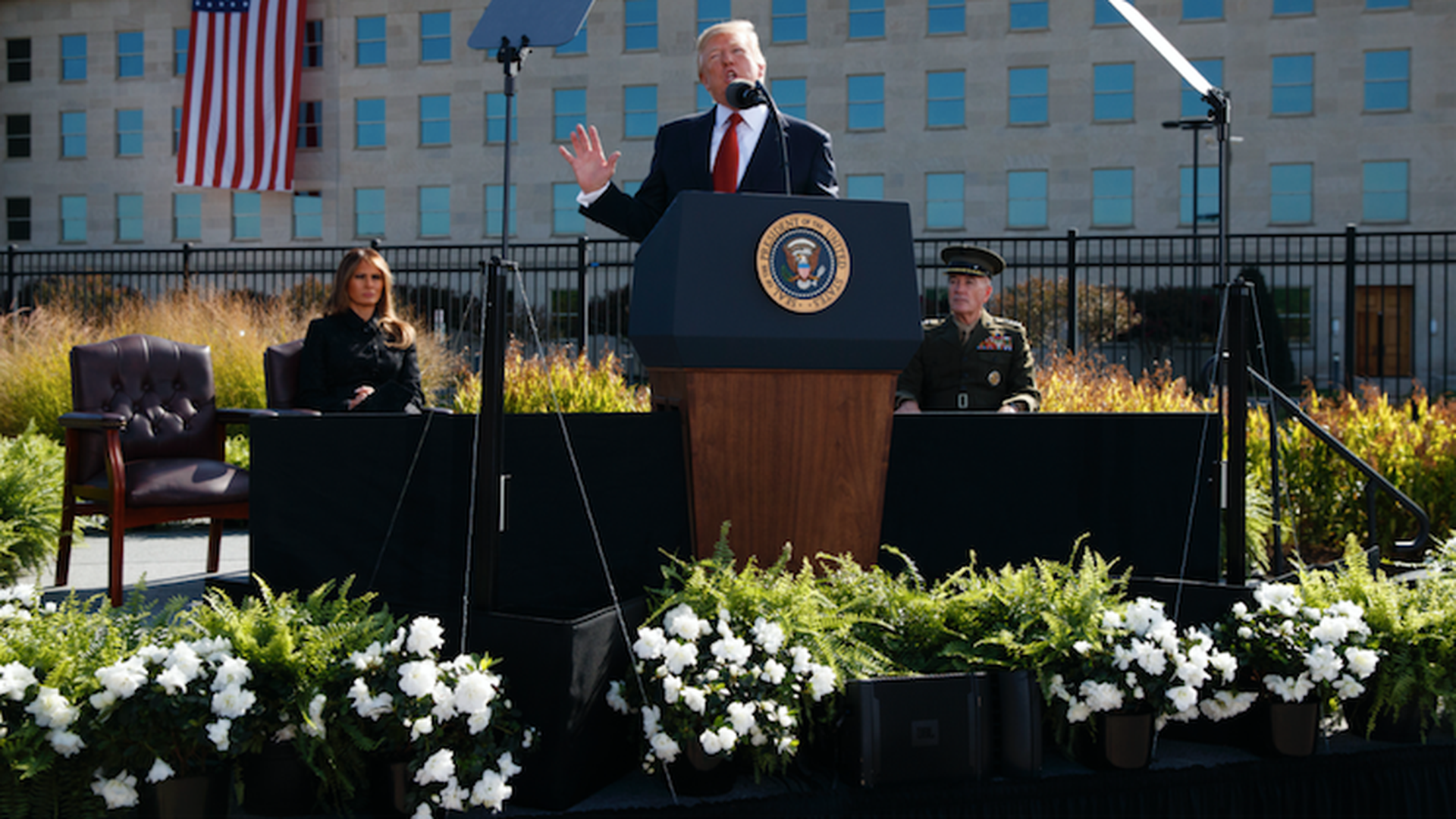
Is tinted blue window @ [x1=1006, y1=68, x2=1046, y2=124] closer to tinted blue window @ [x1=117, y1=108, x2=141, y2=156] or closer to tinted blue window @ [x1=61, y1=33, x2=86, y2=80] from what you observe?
tinted blue window @ [x1=117, y1=108, x2=141, y2=156]

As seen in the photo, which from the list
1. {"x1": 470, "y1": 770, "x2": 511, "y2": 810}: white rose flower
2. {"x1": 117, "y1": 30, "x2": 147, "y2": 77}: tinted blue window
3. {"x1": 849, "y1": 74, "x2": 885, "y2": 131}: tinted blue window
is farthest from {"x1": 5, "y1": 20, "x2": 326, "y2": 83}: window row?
{"x1": 470, "y1": 770, "x2": 511, "y2": 810}: white rose flower

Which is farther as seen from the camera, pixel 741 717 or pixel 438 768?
pixel 741 717

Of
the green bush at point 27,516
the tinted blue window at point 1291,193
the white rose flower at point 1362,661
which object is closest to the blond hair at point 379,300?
the green bush at point 27,516

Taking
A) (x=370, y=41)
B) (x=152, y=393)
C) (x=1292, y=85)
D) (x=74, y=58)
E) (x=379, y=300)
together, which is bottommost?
(x=152, y=393)

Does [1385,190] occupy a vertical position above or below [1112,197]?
above

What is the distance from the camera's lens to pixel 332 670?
2008 mm

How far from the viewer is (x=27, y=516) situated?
4.50 m

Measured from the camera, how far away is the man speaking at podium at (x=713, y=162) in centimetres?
288

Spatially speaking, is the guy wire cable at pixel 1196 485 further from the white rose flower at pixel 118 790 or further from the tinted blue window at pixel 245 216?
the tinted blue window at pixel 245 216

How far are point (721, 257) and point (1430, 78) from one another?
33.4 meters

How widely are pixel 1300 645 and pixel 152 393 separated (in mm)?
4525

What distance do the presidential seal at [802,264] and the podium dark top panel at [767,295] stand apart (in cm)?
1

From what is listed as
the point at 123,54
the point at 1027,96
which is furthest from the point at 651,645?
the point at 123,54

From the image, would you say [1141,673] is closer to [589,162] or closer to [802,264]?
[802,264]
